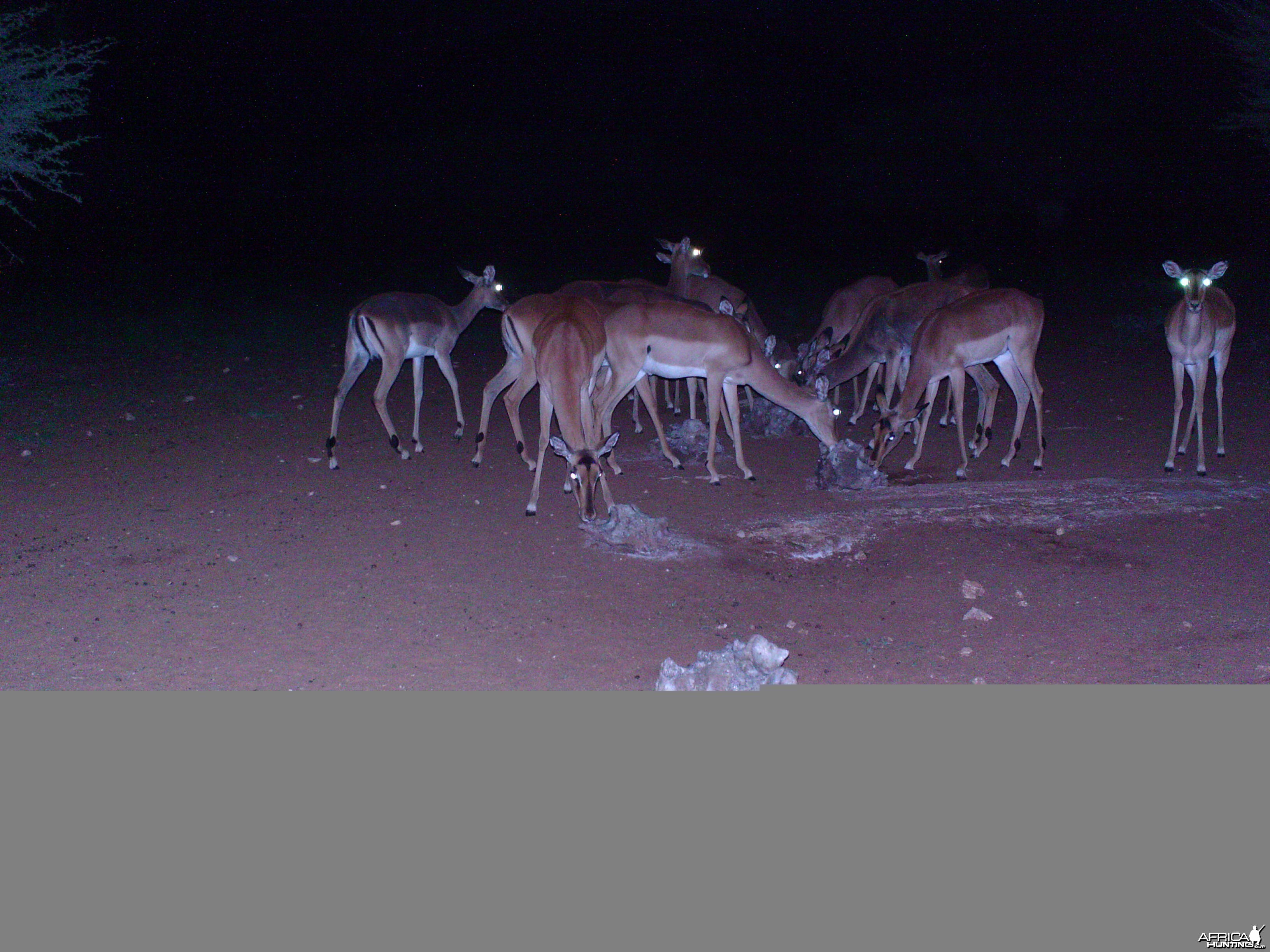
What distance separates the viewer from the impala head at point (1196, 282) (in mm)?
10359

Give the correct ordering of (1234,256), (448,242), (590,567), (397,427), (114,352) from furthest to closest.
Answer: (448,242), (1234,256), (114,352), (397,427), (590,567)

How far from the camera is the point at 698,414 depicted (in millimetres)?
14164

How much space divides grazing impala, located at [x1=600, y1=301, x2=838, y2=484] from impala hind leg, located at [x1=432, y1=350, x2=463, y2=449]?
167cm

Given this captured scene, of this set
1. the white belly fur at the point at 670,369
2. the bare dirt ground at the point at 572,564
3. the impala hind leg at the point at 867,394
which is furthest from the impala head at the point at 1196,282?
the white belly fur at the point at 670,369

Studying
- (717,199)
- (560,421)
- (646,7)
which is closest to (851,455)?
(560,421)

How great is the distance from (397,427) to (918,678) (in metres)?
7.45

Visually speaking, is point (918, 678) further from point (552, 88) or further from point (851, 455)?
point (552, 88)

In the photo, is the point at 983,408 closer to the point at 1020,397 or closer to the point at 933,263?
the point at 1020,397

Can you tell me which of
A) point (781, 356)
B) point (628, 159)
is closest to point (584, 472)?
point (781, 356)

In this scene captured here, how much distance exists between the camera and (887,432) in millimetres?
10859

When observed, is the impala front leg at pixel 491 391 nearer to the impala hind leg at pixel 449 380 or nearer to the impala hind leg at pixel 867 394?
the impala hind leg at pixel 449 380

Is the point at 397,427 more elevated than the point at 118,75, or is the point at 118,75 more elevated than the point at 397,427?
the point at 118,75

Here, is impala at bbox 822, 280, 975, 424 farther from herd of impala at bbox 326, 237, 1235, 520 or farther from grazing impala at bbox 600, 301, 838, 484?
grazing impala at bbox 600, 301, 838, 484

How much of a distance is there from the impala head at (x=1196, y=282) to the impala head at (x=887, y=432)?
2579mm
